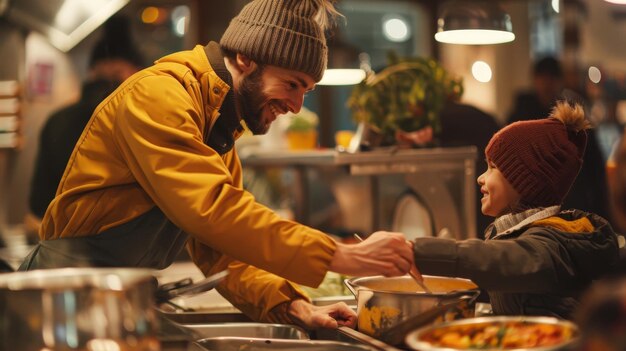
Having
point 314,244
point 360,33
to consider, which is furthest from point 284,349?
point 360,33

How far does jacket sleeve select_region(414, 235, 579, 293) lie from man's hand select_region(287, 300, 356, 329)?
15.0 inches

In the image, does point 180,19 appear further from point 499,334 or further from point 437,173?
point 499,334

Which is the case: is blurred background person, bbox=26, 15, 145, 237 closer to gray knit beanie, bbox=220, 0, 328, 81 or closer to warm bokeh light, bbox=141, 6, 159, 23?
gray knit beanie, bbox=220, 0, 328, 81

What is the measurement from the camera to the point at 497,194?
2.12 meters

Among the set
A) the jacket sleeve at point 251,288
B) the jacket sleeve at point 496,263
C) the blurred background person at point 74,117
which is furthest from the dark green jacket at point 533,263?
the blurred background person at point 74,117

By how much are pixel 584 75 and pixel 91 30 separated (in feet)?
13.3

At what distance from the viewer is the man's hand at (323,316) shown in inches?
84.7

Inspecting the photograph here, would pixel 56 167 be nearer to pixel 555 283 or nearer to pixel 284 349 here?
pixel 284 349

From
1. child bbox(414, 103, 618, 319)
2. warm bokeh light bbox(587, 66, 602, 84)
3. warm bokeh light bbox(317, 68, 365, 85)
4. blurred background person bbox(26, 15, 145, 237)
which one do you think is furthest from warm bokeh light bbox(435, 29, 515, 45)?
warm bokeh light bbox(587, 66, 602, 84)

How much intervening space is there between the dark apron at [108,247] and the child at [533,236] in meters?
0.65

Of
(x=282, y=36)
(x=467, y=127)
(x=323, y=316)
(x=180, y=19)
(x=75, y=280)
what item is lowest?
(x=323, y=316)

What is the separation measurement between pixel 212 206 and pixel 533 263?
0.67 m

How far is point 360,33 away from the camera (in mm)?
9672

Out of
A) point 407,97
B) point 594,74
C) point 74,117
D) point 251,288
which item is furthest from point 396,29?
point 251,288
